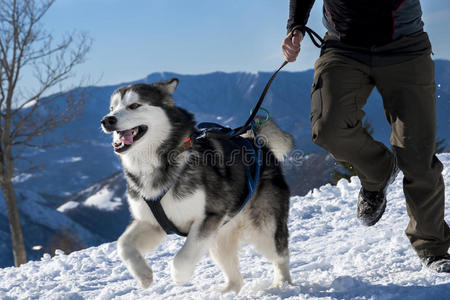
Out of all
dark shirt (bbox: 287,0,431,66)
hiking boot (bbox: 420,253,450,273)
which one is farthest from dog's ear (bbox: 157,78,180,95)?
hiking boot (bbox: 420,253,450,273)

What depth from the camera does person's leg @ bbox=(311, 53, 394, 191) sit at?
291 centimetres

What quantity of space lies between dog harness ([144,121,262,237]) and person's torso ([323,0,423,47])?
1182mm

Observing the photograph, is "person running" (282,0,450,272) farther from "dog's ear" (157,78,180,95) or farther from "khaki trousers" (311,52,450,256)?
"dog's ear" (157,78,180,95)

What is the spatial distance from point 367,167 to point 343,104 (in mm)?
553

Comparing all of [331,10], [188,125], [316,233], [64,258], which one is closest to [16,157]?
[64,258]

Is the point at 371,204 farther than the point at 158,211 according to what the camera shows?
Yes

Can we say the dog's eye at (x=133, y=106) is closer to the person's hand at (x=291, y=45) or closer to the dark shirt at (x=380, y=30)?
the person's hand at (x=291, y=45)

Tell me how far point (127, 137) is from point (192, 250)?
92 centimetres

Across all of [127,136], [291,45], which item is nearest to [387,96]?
[291,45]

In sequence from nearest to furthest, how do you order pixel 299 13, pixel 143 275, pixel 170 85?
pixel 143 275, pixel 299 13, pixel 170 85

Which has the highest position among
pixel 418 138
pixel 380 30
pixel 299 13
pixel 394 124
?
pixel 299 13

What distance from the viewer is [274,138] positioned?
4055 millimetres

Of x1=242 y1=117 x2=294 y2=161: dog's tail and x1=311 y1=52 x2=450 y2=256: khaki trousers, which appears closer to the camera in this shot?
x1=311 y1=52 x2=450 y2=256: khaki trousers

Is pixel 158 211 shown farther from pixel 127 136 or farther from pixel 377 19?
pixel 377 19
